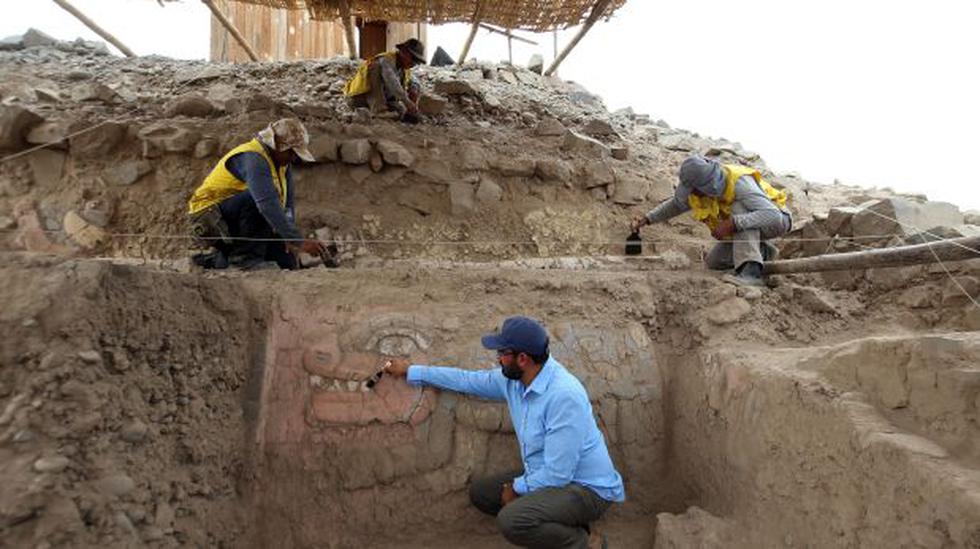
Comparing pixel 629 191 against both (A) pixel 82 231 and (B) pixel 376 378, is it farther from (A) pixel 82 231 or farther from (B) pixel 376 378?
(A) pixel 82 231

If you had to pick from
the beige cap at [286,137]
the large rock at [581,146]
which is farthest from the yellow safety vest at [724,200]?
the beige cap at [286,137]

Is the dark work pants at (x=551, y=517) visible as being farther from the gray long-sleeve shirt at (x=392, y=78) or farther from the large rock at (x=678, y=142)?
the large rock at (x=678, y=142)

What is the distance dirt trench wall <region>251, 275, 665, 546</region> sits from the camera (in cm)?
314

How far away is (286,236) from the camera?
3.92 meters

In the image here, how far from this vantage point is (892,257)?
339cm

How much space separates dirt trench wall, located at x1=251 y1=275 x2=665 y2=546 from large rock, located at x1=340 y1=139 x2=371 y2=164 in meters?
1.90

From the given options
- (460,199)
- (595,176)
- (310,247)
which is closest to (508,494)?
(310,247)

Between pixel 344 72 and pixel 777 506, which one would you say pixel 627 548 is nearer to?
pixel 777 506

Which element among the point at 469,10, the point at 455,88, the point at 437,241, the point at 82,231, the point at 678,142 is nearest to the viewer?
the point at 82,231

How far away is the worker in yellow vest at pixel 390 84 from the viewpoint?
564cm

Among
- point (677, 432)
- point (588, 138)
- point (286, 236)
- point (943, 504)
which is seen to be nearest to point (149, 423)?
point (286, 236)

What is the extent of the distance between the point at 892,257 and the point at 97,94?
5.91 m

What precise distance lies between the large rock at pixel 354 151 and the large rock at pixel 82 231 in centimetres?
180

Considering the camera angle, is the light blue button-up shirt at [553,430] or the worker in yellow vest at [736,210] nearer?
the light blue button-up shirt at [553,430]
